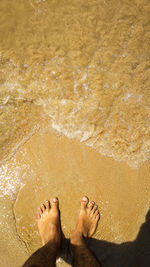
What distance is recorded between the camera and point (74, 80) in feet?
6.56

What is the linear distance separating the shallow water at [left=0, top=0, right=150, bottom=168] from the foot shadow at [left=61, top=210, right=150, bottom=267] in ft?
2.57

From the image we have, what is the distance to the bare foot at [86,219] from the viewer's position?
6.61ft

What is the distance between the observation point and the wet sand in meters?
1.96

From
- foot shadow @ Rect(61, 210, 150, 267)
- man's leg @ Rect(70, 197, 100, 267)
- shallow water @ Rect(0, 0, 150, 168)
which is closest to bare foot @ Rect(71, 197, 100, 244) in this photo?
man's leg @ Rect(70, 197, 100, 267)

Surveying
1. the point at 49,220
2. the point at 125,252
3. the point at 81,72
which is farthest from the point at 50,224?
the point at 81,72

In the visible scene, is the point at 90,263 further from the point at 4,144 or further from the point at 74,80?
the point at 74,80

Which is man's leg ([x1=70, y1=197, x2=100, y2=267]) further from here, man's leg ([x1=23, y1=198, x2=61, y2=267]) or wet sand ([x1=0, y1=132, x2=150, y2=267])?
man's leg ([x1=23, y1=198, x2=61, y2=267])

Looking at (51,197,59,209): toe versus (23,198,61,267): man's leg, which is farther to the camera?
(51,197,59,209): toe

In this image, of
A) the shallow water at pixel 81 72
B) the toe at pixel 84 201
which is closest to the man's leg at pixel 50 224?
the toe at pixel 84 201

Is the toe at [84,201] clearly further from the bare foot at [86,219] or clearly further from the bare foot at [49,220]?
the bare foot at [49,220]

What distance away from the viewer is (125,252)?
200cm

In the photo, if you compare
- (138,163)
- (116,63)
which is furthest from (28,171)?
(116,63)

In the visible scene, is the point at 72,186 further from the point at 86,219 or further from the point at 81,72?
the point at 81,72

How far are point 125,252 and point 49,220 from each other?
91 centimetres
